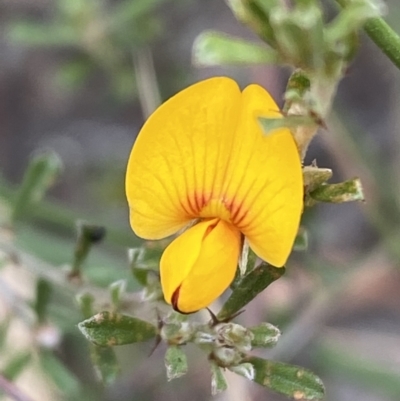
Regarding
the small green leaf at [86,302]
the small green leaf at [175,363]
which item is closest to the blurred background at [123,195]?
the small green leaf at [86,302]

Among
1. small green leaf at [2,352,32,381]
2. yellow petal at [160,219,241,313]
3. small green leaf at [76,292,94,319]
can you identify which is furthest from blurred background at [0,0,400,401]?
yellow petal at [160,219,241,313]

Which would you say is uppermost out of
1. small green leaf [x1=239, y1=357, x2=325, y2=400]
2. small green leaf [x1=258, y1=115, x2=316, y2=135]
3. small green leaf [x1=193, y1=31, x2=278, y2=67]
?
small green leaf [x1=193, y1=31, x2=278, y2=67]

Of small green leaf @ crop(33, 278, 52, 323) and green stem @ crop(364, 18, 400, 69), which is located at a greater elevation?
green stem @ crop(364, 18, 400, 69)

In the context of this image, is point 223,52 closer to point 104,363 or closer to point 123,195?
point 104,363

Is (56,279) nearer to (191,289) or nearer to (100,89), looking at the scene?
(191,289)

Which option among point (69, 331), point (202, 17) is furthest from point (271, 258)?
point (202, 17)

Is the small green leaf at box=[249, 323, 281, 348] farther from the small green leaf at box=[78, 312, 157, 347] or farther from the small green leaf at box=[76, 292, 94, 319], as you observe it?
the small green leaf at box=[76, 292, 94, 319]

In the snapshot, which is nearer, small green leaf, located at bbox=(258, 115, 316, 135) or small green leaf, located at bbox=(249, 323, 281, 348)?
small green leaf, located at bbox=(258, 115, 316, 135)

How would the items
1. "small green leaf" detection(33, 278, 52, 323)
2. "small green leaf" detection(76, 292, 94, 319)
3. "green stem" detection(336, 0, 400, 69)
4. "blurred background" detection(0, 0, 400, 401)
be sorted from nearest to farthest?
"green stem" detection(336, 0, 400, 69), "small green leaf" detection(76, 292, 94, 319), "small green leaf" detection(33, 278, 52, 323), "blurred background" detection(0, 0, 400, 401)

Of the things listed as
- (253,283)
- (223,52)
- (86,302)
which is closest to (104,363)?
(86,302)
